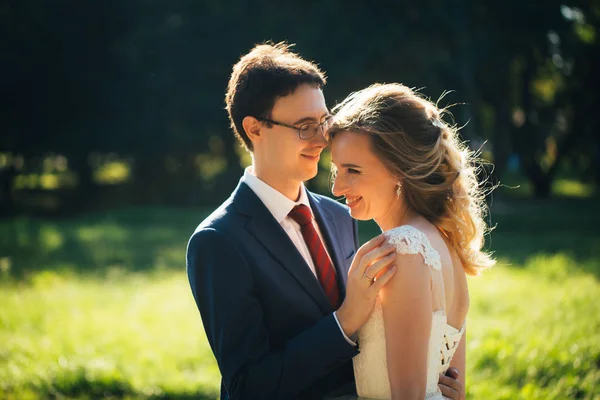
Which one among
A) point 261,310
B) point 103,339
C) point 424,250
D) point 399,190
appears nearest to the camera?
point 424,250

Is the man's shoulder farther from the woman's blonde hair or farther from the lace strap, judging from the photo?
the lace strap

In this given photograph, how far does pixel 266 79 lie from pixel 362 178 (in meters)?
0.87

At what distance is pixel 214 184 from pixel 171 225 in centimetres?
752

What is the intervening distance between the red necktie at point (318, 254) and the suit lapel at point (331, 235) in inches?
4.8

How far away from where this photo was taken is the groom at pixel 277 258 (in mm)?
3000

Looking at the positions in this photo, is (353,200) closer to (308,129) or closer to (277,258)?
(277,258)

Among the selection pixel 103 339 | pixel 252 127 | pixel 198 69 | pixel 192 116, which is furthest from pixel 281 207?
pixel 198 69

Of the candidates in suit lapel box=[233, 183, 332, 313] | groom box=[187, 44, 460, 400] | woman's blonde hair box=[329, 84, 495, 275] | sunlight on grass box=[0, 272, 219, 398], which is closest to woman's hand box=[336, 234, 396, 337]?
groom box=[187, 44, 460, 400]

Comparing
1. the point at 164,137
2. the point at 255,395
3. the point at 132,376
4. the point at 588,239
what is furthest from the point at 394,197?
the point at 164,137

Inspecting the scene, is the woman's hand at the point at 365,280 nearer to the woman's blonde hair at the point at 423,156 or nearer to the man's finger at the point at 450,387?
the woman's blonde hair at the point at 423,156

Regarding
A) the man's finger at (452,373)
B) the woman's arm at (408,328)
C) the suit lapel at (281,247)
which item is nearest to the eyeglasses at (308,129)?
the suit lapel at (281,247)

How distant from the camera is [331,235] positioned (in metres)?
3.76

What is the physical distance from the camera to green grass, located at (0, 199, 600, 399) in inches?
258

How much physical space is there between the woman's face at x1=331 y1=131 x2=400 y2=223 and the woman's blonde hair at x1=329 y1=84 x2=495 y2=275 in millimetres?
40
